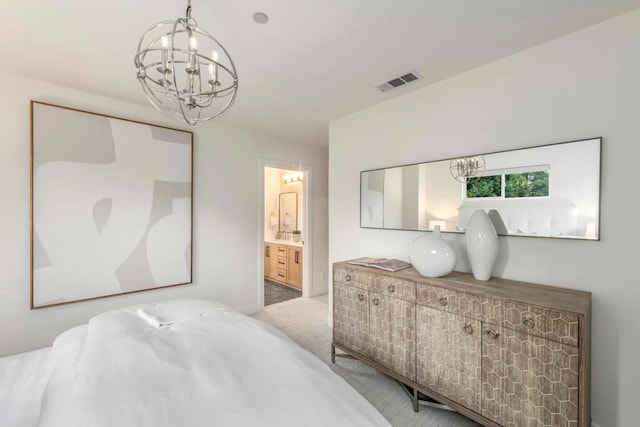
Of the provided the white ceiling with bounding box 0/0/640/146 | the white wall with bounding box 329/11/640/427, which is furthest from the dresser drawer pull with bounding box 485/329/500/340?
the white ceiling with bounding box 0/0/640/146

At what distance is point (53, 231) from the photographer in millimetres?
2398

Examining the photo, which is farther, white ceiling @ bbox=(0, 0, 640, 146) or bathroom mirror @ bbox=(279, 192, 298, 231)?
bathroom mirror @ bbox=(279, 192, 298, 231)

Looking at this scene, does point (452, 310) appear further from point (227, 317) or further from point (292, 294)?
point (292, 294)

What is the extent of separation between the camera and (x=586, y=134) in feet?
5.53

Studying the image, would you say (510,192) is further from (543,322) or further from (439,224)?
(543,322)

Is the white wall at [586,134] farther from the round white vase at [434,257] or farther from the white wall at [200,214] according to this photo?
the white wall at [200,214]

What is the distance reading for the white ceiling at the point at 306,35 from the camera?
1521 millimetres

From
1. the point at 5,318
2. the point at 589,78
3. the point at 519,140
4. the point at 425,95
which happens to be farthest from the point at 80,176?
the point at 589,78

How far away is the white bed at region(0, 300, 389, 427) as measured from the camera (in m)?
0.93

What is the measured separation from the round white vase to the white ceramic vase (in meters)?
0.14

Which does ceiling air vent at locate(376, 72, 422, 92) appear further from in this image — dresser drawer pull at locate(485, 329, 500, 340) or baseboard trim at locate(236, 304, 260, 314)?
baseboard trim at locate(236, 304, 260, 314)

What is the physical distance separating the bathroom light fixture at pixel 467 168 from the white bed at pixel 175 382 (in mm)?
1779

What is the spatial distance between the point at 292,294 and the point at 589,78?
4.35 meters

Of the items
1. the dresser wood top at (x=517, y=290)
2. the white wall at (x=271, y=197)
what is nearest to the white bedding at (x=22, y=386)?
the dresser wood top at (x=517, y=290)
